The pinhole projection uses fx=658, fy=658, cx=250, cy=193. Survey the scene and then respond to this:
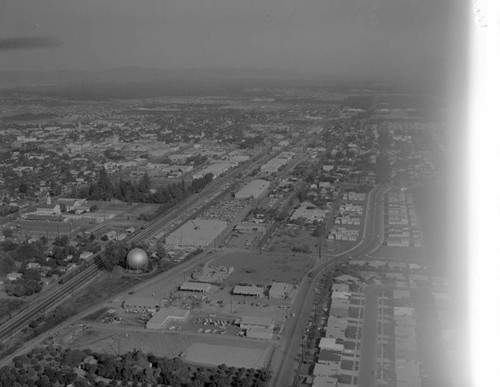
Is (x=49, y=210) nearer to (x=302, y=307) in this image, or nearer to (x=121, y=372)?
(x=302, y=307)

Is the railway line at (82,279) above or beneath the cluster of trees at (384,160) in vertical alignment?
beneath

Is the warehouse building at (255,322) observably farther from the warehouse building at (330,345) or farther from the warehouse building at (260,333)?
the warehouse building at (330,345)

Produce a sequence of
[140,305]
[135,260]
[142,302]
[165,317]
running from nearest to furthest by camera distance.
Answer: [165,317] → [140,305] → [142,302] → [135,260]

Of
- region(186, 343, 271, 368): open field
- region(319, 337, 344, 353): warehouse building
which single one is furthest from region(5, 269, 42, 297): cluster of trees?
region(319, 337, 344, 353): warehouse building

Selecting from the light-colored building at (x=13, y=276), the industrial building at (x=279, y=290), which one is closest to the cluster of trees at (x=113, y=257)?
the light-colored building at (x=13, y=276)

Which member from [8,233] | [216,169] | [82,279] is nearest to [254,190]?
[216,169]

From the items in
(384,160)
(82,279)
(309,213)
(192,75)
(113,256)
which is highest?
(192,75)
